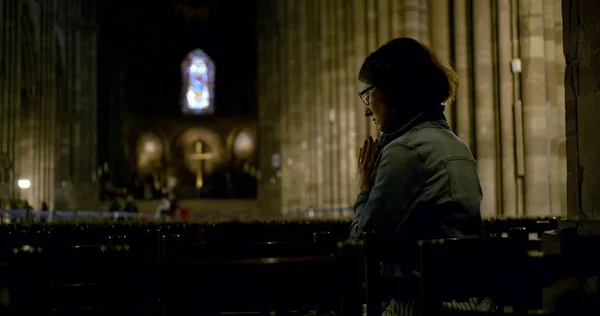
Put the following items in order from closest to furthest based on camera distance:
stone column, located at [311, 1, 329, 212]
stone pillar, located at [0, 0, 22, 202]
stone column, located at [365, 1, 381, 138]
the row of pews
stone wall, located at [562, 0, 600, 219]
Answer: the row of pews < stone wall, located at [562, 0, 600, 219] < stone column, located at [365, 1, 381, 138] < stone column, located at [311, 1, 329, 212] < stone pillar, located at [0, 0, 22, 202]

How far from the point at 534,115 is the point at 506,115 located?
52cm

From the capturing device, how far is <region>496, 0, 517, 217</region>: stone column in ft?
45.4

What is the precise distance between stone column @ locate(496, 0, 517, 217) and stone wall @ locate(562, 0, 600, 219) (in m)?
8.63

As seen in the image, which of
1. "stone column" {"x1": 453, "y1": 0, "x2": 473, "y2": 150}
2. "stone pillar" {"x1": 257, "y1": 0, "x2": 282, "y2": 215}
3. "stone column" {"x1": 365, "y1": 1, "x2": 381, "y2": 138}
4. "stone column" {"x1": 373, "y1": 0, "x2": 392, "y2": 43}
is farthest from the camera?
"stone pillar" {"x1": 257, "y1": 0, "x2": 282, "y2": 215}

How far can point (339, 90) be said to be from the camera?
23922 millimetres

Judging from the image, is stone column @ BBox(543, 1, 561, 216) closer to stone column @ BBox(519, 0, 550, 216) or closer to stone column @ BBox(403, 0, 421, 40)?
stone column @ BBox(519, 0, 550, 216)

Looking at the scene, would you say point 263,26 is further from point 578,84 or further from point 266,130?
point 578,84

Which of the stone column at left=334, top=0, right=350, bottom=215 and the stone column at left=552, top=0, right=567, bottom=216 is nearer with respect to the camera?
the stone column at left=552, top=0, right=567, bottom=216

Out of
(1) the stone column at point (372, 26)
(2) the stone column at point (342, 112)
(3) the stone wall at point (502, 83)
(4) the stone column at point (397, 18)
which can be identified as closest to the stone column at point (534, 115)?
(3) the stone wall at point (502, 83)

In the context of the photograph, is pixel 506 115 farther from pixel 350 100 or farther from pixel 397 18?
pixel 350 100

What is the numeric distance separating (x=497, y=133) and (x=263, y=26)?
122 feet

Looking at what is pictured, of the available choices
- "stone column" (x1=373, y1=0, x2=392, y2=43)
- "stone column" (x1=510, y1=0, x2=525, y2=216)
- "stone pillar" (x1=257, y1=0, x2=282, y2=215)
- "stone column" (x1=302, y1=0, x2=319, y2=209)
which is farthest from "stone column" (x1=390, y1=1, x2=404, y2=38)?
"stone pillar" (x1=257, y1=0, x2=282, y2=215)

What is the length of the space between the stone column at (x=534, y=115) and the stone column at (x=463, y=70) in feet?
3.82

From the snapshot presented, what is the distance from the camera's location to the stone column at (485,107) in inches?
555
